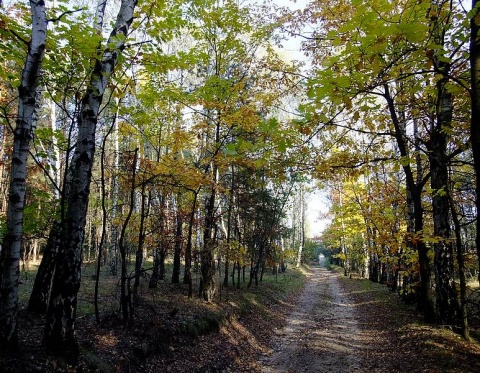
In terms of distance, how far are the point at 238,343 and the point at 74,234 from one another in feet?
20.0

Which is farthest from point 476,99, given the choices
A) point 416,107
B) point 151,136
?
point 151,136

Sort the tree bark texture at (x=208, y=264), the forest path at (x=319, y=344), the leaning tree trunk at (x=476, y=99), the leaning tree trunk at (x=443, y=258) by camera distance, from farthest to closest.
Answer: the tree bark texture at (x=208, y=264) → the leaning tree trunk at (x=443, y=258) → the forest path at (x=319, y=344) → the leaning tree trunk at (x=476, y=99)

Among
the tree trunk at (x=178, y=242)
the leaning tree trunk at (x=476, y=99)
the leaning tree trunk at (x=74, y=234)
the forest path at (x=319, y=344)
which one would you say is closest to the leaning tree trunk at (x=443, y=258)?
the forest path at (x=319, y=344)

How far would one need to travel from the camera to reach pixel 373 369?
718cm

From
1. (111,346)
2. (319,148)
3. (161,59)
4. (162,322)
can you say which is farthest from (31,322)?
(319,148)

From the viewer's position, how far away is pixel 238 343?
909 centimetres

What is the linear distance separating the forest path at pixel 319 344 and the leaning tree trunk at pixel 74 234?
189 inches

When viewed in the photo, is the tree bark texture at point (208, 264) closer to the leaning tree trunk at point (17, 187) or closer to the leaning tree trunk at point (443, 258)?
the leaning tree trunk at point (443, 258)

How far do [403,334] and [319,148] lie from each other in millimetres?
5816

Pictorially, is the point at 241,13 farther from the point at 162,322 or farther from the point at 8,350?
the point at 8,350

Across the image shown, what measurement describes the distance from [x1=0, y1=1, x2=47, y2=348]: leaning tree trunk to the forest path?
221 inches

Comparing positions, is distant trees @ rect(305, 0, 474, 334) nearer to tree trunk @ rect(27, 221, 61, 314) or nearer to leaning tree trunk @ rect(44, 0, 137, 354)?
leaning tree trunk @ rect(44, 0, 137, 354)

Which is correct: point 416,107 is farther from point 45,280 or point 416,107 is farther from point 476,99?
point 45,280

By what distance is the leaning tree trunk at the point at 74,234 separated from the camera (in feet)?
15.8
